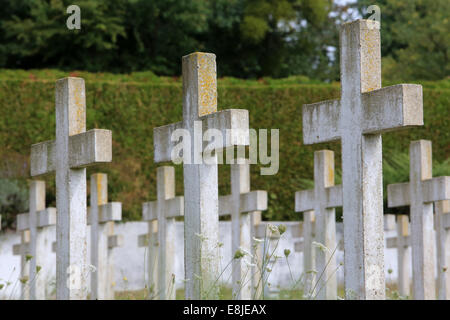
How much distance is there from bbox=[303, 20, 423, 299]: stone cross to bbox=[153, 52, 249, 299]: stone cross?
2.10 feet

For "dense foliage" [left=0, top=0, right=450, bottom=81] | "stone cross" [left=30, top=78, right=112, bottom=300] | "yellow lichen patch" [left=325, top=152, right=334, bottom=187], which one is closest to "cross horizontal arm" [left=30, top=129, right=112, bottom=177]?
"stone cross" [left=30, top=78, right=112, bottom=300]

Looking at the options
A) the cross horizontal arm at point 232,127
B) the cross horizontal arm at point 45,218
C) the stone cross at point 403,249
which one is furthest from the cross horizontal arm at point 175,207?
the cross horizontal arm at point 232,127

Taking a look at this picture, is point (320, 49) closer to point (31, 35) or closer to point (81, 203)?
point (31, 35)

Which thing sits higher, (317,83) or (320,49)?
(320,49)

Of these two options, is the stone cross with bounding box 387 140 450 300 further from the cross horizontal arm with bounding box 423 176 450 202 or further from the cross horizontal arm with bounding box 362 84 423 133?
the cross horizontal arm with bounding box 362 84 423 133

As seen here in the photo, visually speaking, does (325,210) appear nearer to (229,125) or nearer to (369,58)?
(229,125)

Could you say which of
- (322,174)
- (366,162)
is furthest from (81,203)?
(322,174)
